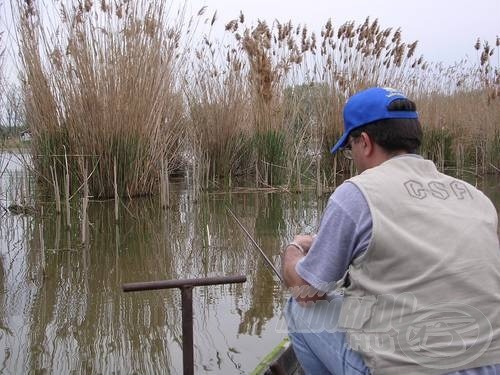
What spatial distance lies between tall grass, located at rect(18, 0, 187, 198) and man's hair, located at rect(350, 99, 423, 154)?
492 cm

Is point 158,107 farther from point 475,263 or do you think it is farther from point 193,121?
point 475,263

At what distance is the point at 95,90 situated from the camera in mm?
6246

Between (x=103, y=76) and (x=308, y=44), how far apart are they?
3.66 meters

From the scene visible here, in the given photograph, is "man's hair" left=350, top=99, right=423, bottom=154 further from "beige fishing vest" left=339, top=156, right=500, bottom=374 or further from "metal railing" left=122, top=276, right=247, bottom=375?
"metal railing" left=122, top=276, right=247, bottom=375

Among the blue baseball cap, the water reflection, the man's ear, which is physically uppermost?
the blue baseball cap

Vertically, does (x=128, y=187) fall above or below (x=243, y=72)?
below

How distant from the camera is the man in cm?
140

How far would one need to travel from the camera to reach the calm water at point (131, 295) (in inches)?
102

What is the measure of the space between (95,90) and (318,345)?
513 cm

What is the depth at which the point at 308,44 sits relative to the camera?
8.77 meters

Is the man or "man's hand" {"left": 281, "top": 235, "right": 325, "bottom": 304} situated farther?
"man's hand" {"left": 281, "top": 235, "right": 325, "bottom": 304}

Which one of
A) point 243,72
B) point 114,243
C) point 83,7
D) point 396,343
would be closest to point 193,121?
point 243,72

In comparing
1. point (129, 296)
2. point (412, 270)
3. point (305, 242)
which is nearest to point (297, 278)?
point (305, 242)

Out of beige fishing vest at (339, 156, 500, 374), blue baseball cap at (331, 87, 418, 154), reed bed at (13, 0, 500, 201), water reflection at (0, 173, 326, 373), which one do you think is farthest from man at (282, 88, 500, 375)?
reed bed at (13, 0, 500, 201)
